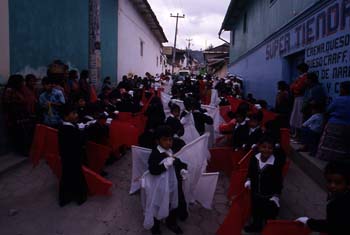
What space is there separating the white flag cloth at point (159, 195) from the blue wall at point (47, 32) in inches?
160

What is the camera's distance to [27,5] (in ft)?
21.8

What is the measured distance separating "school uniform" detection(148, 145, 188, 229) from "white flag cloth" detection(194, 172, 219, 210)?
274 mm

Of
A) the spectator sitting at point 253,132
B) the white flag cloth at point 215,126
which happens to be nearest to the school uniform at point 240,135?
the spectator sitting at point 253,132

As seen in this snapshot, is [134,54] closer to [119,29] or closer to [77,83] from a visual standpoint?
[119,29]

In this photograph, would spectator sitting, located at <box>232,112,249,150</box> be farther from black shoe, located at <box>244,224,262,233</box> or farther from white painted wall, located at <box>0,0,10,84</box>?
white painted wall, located at <box>0,0,10,84</box>

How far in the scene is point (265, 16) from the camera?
1211 cm

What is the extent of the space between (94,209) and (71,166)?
62 centimetres

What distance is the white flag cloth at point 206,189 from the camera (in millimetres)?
4012

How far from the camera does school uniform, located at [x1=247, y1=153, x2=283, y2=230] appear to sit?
351cm

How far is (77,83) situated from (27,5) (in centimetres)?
193

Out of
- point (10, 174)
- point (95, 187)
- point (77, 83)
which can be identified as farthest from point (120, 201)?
point (77, 83)

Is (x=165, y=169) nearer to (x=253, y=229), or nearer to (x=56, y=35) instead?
(x=253, y=229)

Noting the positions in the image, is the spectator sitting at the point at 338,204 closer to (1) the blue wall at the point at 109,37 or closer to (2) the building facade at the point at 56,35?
(2) the building facade at the point at 56,35

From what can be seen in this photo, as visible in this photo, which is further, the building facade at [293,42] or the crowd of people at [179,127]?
the building facade at [293,42]
